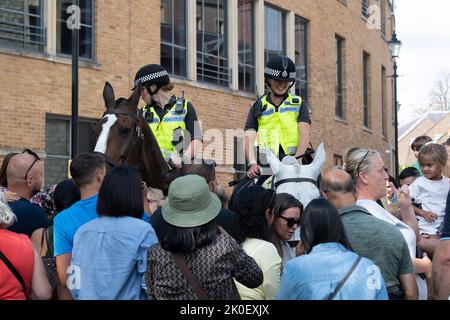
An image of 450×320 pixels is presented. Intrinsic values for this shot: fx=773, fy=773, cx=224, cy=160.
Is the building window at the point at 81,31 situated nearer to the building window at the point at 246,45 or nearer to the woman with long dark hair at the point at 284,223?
the building window at the point at 246,45

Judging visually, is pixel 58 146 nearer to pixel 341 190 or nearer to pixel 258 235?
pixel 258 235

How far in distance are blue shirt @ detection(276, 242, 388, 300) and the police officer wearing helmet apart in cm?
404

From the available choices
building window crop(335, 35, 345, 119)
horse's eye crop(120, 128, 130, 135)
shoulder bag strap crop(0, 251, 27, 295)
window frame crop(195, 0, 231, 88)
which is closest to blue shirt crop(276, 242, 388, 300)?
shoulder bag strap crop(0, 251, 27, 295)

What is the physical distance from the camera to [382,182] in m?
6.29

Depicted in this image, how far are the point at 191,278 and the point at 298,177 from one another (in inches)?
112

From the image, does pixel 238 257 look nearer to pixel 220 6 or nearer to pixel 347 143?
pixel 220 6

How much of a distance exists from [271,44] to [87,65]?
9423 mm

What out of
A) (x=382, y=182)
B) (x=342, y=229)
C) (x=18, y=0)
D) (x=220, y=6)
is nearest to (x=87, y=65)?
(x=18, y=0)

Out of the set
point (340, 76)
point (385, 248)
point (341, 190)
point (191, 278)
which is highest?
point (340, 76)

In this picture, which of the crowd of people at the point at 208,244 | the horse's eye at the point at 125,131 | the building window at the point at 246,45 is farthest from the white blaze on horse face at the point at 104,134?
the building window at the point at 246,45

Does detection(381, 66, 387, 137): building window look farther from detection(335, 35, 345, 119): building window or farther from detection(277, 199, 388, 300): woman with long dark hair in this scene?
detection(277, 199, 388, 300): woman with long dark hair

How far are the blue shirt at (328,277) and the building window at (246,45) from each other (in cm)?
1944

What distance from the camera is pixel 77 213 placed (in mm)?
6125

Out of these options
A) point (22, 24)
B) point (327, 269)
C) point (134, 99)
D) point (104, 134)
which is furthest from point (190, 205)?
point (22, 24)
